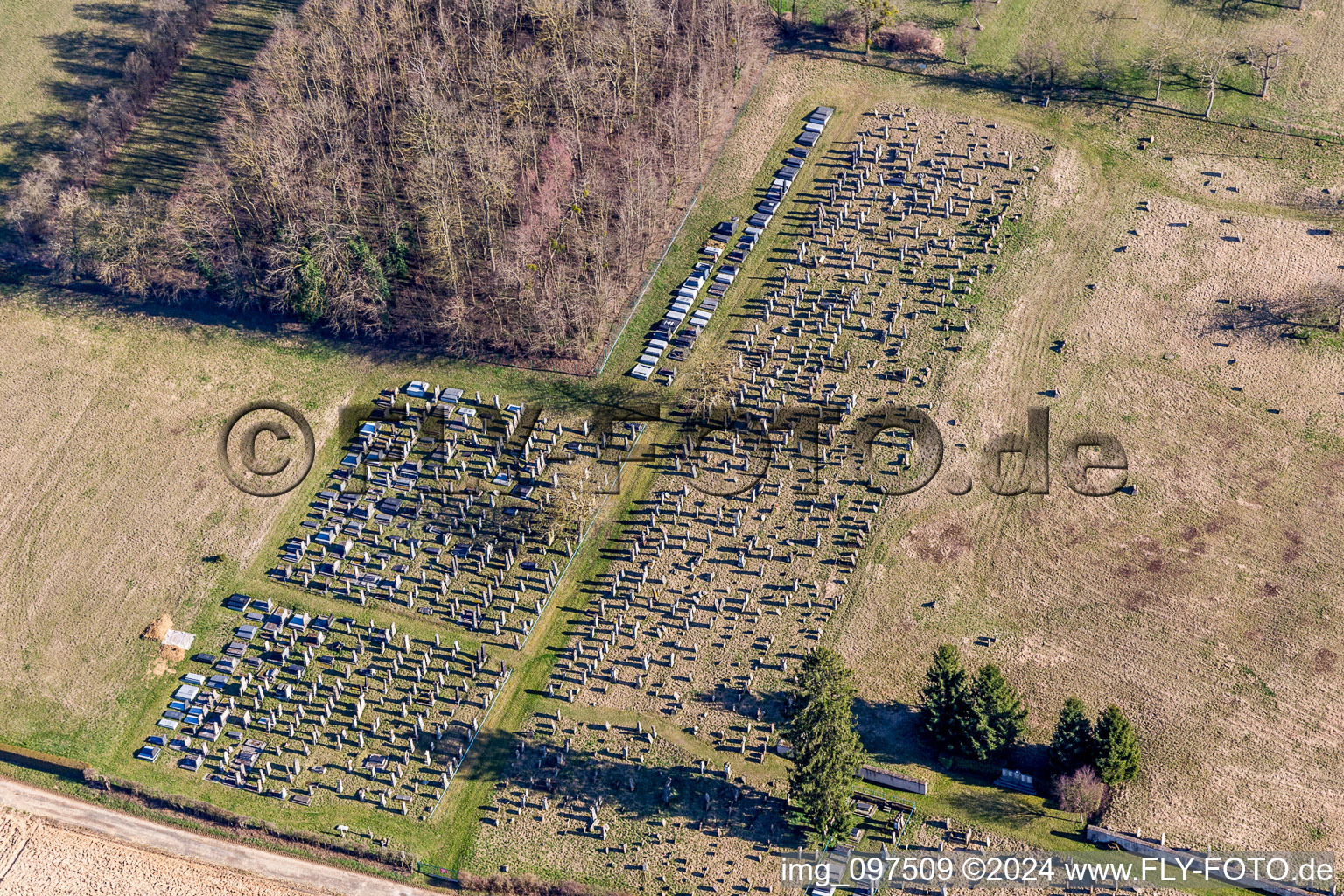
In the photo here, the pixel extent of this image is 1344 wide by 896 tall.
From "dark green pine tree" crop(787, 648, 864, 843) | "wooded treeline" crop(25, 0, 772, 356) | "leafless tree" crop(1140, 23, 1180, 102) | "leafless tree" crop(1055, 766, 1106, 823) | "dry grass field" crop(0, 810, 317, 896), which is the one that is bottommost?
"dry grass field" crop(0, 810, 317, 896)

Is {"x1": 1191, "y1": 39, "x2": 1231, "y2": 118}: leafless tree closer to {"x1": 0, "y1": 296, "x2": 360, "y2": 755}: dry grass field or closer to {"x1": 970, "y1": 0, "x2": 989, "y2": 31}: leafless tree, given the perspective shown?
{"x1": 970, "y1": 0, "x2": 989, "y2": 31}: leafless tree

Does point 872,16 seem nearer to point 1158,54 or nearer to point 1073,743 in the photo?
point 1158,54

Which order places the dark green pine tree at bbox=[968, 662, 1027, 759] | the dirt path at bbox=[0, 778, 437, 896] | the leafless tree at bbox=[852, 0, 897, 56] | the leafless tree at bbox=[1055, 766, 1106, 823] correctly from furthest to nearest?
the leafless tree at bbox=[852, 0, 897, 56] → the dark green pine tree at bbox=[968, 662, 1027, 759] → the dirt path at bbox=[0, 778, 437, 896] → the leafless tree at bbox=[1055, 766, 1106, 823]

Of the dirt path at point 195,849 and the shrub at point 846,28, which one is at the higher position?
the shrub at point 846,28

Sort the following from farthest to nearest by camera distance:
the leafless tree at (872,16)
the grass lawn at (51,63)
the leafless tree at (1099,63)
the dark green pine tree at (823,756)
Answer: the leafless tree at (872,16) < the leafless tree at (1099,63) < the grass lawn at (51,63) < the dark green pine tree at (823,756)

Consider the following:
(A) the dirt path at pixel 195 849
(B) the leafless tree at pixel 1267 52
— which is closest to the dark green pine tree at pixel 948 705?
(A) the dirt path at pixel 195 849

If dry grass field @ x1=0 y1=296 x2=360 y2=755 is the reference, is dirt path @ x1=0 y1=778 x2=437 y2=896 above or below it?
below

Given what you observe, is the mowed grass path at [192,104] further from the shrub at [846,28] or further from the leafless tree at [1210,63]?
the leafless tree at [1210,63]

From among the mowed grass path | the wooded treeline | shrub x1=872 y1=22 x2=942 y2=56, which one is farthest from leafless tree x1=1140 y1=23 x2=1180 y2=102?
the mowed grass path

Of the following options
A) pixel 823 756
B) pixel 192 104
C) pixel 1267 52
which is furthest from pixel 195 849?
pixel 1267 52
